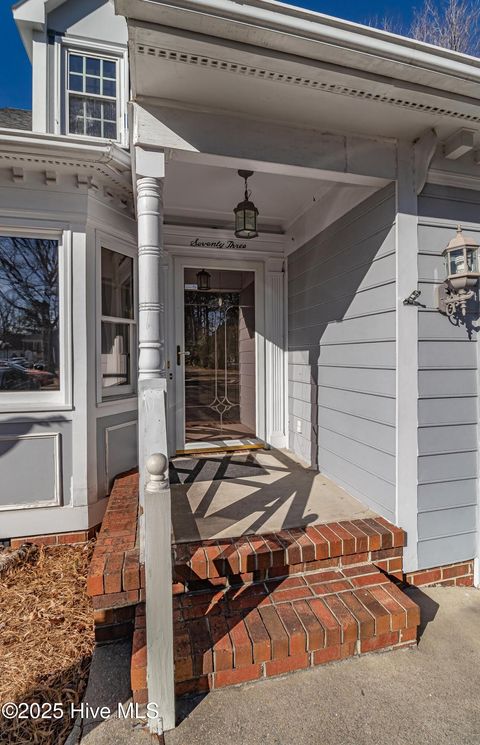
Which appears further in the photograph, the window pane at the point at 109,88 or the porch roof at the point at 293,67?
the window pane at the point at 109,88

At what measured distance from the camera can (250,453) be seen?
383cm

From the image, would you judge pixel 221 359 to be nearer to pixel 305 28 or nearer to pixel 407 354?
pixel 407 354

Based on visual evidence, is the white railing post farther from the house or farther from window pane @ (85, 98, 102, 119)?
window pane @ (85, 98, 102, 119)

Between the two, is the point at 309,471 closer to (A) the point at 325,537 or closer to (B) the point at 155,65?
(A) the point at 325,537

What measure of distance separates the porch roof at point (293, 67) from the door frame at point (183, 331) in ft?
6.30

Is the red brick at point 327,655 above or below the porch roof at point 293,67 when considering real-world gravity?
below

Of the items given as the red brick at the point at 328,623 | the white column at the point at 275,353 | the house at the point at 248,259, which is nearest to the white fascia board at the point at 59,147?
the house at the point at 248,259

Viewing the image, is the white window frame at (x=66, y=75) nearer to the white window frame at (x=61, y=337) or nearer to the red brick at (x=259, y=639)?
the white window frame at (x=61, y=337)

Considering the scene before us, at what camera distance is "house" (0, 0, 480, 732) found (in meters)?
1.80

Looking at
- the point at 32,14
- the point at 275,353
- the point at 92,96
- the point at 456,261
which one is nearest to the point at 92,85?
the point at 92,96

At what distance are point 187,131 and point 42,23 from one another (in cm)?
240

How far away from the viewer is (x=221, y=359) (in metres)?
4.13

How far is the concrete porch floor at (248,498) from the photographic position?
231cm

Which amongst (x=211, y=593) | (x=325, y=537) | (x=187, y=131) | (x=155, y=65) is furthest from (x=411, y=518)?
(x=155, y=65)
